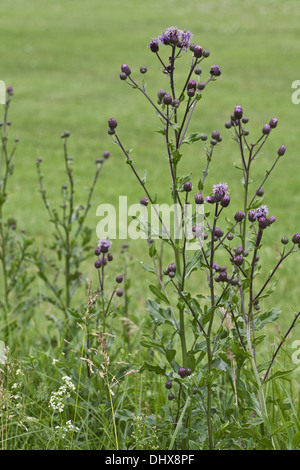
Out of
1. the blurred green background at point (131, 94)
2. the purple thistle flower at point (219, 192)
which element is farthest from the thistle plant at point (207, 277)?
the blurred green background at point (131, 94)

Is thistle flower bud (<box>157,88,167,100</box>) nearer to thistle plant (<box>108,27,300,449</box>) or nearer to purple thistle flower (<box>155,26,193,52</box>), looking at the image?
thistle plant (<box>108,27,300,449</box>)

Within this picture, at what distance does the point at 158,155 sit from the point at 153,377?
7.04 metres

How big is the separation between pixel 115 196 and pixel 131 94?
6.88 m

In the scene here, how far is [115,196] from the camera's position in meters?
8.07

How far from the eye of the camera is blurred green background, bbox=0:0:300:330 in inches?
324

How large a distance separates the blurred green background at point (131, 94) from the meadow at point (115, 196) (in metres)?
0.04

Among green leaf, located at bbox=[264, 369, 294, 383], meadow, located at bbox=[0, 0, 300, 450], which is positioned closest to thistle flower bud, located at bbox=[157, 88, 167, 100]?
meadow, located at bbox=[0, 0, 300, 450]

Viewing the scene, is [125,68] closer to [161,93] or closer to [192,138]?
[161,93]

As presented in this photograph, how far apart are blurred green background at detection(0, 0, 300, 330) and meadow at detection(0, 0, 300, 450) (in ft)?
0.14

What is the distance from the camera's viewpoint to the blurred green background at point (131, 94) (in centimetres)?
824

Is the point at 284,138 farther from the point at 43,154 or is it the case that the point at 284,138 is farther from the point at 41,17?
the point at 41,17

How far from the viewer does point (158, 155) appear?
998 cm

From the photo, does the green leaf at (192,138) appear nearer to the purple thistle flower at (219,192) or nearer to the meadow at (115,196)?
the meadow at (115,196)
